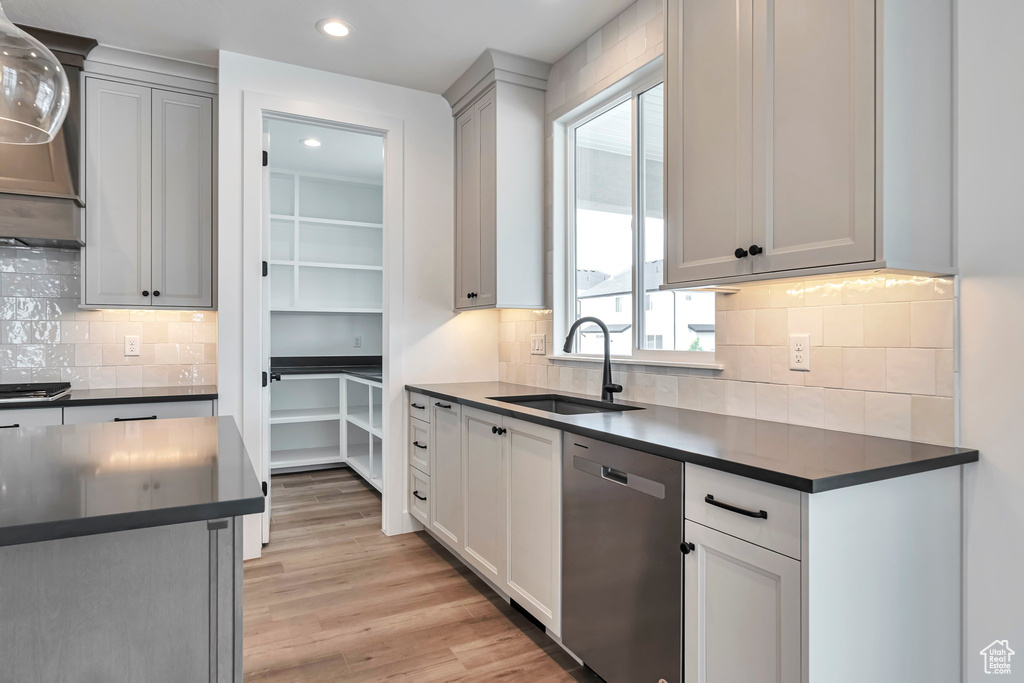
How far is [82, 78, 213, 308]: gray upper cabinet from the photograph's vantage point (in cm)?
308

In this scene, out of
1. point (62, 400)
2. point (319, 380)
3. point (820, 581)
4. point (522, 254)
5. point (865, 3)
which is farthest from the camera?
point (319, 380)

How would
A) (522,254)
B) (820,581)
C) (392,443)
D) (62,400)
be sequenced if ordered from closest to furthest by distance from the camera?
(820,581) → (62,400) → (522,254) → (392,443)

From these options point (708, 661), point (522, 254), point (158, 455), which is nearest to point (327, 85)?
point (522, 254)

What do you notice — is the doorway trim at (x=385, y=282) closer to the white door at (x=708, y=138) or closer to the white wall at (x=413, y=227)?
the white wall at (x=413, y=227)

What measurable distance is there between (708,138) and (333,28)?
196 cm

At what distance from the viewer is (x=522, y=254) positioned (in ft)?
10.5

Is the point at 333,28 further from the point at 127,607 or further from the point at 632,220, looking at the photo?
the point at 127,607

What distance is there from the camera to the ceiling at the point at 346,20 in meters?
2.62

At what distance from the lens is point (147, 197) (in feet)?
10.4

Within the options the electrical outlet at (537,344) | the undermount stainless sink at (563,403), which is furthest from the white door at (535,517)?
the electrical outlet at (537,344)

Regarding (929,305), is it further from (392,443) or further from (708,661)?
(392,443)

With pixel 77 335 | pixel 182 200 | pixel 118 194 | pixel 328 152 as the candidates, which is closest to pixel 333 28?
pixel 182 200

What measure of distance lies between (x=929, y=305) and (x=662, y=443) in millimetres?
805

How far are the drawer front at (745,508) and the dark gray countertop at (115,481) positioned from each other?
1026mm
